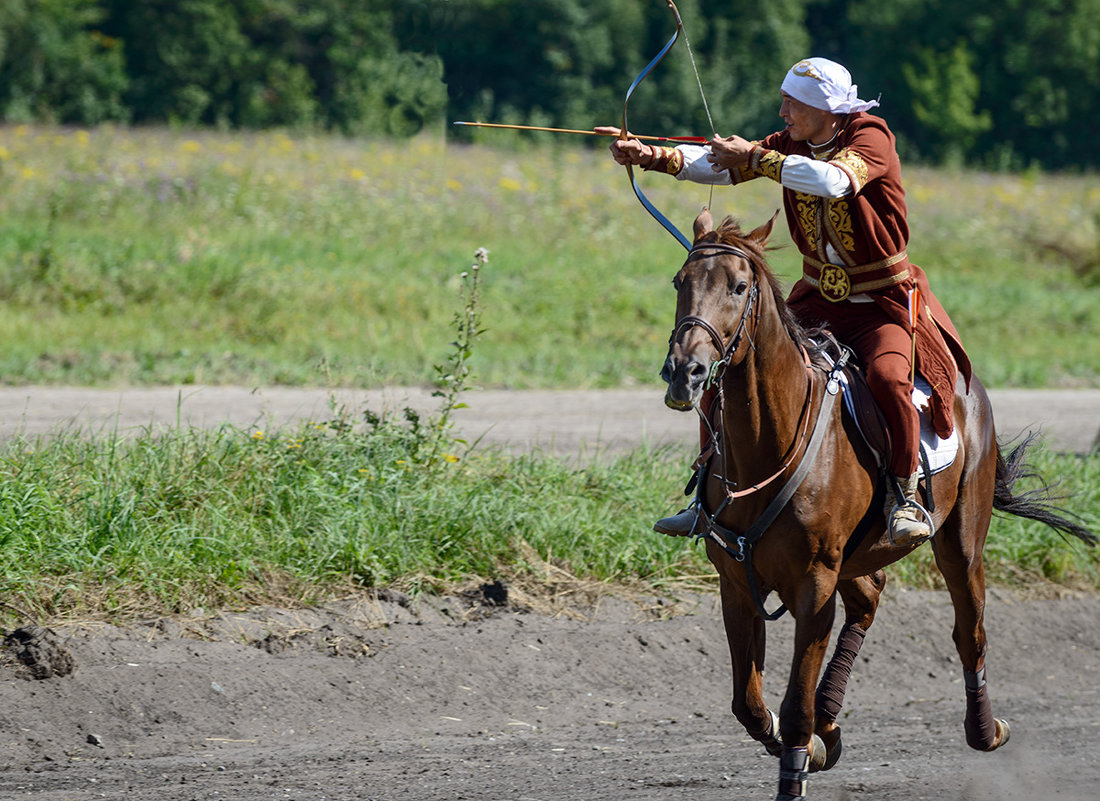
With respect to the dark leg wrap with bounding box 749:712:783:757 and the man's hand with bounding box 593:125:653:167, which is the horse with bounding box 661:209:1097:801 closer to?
the dark leg wrap with bounding box 749:712:783:757

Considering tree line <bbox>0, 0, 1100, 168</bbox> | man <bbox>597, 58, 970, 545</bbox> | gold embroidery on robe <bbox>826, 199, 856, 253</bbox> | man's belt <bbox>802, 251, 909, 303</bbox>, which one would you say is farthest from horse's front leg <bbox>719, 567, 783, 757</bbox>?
tree line <bbox>0, 0, 1100, 168</bbox>

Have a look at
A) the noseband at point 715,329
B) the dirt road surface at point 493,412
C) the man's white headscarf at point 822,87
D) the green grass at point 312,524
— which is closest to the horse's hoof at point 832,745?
the noseband at point 715,329

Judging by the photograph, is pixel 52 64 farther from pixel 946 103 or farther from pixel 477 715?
pixel 477 715

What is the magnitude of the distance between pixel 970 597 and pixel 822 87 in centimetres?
234

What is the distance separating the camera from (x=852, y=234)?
15.8 feet

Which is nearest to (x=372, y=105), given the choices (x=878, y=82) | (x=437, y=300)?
(x=437, y=300)

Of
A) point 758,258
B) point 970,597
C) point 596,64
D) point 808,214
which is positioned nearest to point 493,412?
point 970,597

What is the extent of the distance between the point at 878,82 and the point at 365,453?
38233mm

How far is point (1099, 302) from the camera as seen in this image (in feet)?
58.3

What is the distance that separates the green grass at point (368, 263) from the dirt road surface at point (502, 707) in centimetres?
207

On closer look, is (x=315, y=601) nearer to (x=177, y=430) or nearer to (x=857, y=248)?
(x=177, y=430)

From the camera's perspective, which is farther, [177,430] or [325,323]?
[325,323]

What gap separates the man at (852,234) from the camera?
14.8 ft

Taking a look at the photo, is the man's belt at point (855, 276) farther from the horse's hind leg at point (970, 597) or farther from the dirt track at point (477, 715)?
the dirt track at point (477, 715)
